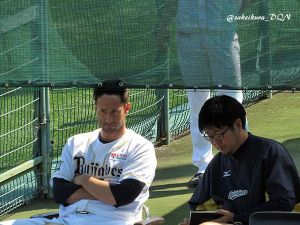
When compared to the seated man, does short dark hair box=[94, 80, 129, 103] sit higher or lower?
higher

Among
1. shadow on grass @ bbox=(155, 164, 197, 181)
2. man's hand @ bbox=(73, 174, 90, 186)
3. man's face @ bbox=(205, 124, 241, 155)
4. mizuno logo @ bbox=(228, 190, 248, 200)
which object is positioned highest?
man's face @ bbox=(205, 124, 241, 155)

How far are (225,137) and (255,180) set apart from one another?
0.25 metres

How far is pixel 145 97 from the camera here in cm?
782

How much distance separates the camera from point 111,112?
440 cm

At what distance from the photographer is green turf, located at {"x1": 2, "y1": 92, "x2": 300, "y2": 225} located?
5.96 m

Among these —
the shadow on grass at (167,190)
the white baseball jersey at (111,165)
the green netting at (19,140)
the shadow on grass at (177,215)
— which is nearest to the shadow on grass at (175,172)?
the shadow on grass at (167,190)

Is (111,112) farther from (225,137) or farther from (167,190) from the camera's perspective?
(167,190)

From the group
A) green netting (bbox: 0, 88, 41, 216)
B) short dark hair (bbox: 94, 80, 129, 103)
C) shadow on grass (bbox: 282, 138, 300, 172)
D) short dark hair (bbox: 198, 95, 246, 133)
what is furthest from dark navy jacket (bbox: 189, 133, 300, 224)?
shadow on grass (bbox: 282, 138, 300, 172)

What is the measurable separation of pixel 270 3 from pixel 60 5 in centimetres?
100

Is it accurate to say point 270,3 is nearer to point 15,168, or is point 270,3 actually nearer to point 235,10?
point 235,10

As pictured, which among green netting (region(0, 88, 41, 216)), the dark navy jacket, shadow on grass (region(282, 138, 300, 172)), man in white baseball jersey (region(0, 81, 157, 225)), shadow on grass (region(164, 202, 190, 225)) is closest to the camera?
the dark navy jacket

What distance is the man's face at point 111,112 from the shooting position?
4.40 meters

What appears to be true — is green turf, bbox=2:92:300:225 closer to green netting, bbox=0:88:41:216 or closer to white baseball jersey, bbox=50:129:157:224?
green netting, bbox=0:88:41:216

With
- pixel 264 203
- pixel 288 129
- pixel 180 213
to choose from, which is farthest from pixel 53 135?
pixel 264 203
